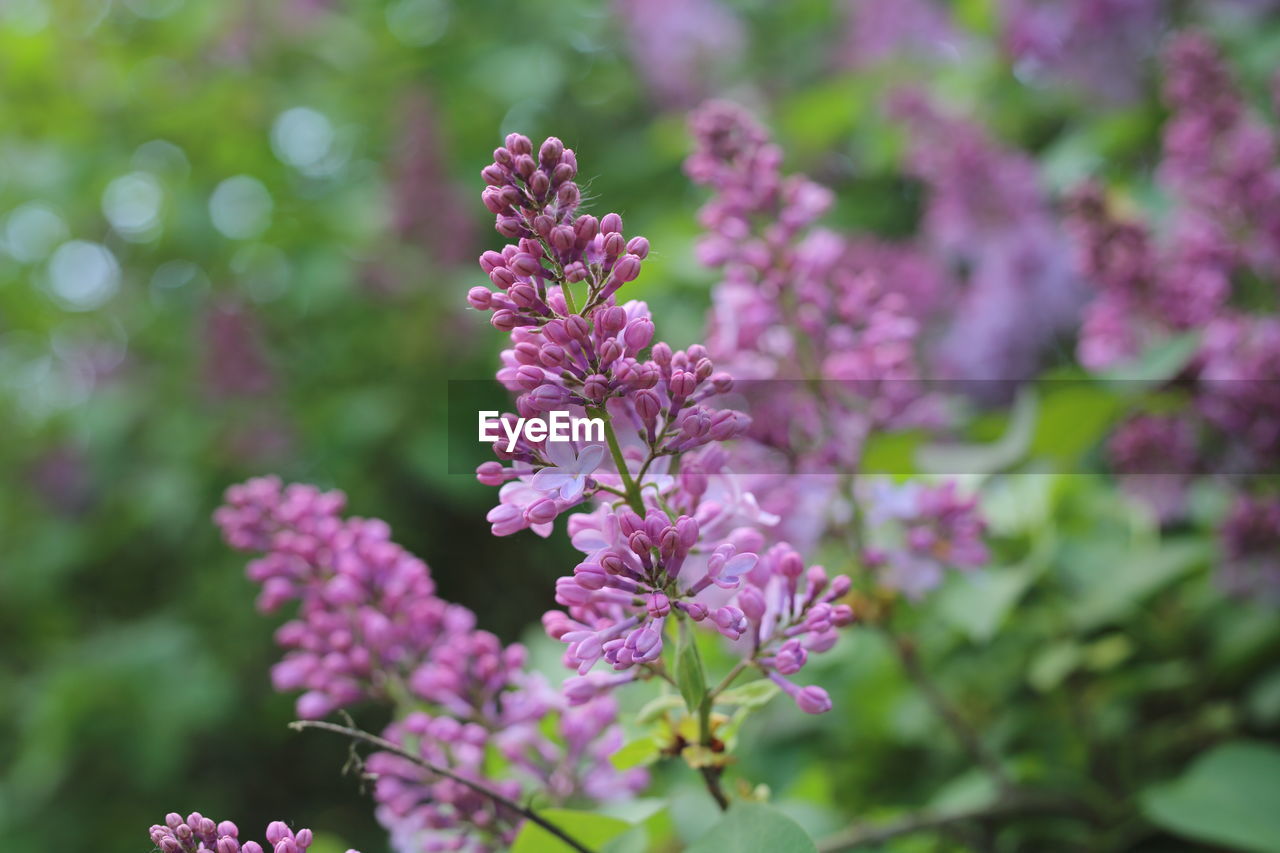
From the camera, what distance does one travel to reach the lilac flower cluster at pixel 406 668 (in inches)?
38.0

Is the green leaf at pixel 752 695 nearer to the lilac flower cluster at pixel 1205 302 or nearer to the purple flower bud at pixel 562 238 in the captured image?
the purple flower bud at pixel 562 238

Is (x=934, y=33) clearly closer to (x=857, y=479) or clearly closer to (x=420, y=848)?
(x=857, y=479)

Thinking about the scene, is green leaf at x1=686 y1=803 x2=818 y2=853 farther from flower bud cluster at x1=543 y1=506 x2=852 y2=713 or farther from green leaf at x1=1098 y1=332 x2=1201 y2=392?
green leaf at x1=1098 y1=332 x2=1201 y2=392

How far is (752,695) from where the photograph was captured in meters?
0.87

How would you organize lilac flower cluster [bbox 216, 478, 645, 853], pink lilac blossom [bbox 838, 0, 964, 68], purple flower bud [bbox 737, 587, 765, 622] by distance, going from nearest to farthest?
purple flower bud [bbox 737, 587, 765, 622] → lilac flower cluster [bbox 216, 478, 645, 853] → pink lilac blossom [bbox 838, 0, 964, 68]

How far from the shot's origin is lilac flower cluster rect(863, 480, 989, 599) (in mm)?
1243

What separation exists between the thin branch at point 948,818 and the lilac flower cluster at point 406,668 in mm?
223

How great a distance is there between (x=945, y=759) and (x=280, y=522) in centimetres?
111

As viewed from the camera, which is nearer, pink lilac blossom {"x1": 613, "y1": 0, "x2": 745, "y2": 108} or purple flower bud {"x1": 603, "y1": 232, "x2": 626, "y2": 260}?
purple flower bud {"x1": 603, "y1": 232, "x2": 626, "y2": 260}

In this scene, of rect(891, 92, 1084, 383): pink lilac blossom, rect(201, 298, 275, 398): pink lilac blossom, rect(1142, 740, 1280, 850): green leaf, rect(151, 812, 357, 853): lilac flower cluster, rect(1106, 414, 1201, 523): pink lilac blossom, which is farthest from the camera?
rect(201, 298, 275, 398): pink lilac blossom

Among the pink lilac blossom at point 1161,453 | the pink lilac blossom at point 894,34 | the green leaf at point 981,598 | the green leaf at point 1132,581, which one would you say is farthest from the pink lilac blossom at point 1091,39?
the green leaf at point 981,598

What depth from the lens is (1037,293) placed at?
2.48 meters

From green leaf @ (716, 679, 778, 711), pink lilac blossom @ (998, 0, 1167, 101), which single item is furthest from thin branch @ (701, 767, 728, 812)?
pink lilac blossom @ (998, 0, 1167, 101)

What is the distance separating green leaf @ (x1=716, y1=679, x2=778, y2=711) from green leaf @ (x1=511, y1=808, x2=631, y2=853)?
0.13 metres
